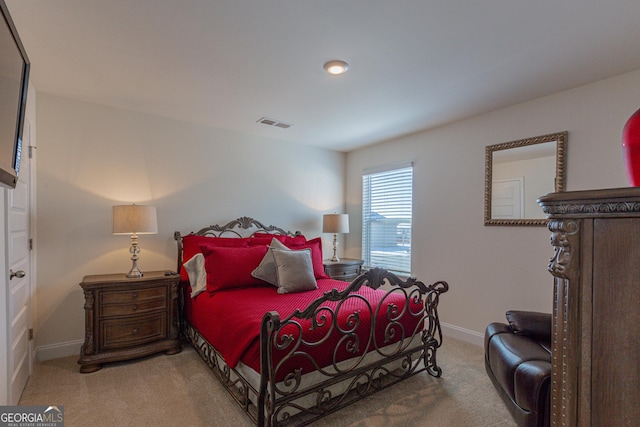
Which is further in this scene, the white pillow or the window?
the window

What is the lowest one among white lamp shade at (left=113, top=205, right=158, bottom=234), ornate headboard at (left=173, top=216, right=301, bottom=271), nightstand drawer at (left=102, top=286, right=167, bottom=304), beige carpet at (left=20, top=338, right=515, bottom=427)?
beige carpet at (left=20, top=338, right=515, bottom=427)

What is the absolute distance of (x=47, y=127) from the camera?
291cm

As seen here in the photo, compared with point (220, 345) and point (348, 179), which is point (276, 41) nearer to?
point (220, 345)

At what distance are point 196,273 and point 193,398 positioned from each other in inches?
46.2

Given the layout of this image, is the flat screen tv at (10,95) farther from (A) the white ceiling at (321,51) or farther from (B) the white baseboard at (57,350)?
(B) the white baseboard at (57,350)

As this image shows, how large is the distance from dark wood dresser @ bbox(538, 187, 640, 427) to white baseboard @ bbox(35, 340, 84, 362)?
3801 mm

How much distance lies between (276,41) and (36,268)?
117 inches

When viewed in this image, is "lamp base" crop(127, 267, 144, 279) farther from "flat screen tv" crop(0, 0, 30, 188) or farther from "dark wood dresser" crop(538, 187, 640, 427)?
"dark wood dresser" crop(538, 187, 640, 427)

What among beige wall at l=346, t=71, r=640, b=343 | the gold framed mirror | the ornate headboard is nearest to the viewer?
beige wall at l=346, t=71, r=640, b=343

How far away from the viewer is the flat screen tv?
3.76 ft

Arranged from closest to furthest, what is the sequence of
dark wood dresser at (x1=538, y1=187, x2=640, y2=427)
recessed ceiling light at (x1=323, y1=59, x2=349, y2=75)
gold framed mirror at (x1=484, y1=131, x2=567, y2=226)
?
dark wood dresser at (x1=538, y1=187, x2=640, y2=427), recessed ceiling light at (x1=323, y1=59, x2=349, y2=75), gold framed mirror at (x1=484, y1=131, x2=567, y2=226)

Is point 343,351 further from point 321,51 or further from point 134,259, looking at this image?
point 134,259

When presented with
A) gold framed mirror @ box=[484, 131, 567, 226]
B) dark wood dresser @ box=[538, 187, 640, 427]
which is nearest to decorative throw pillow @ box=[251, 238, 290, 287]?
gold framed mirror @ box=[484, 131, 567, 226]

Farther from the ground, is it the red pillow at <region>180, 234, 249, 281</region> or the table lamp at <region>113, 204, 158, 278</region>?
the table lamp at <region>113, 204, 158, 278</region>
